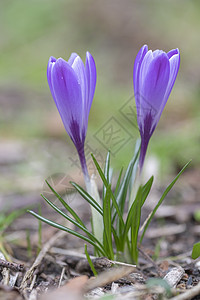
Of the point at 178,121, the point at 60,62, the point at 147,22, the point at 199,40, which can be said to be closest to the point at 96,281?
the point at 60,62

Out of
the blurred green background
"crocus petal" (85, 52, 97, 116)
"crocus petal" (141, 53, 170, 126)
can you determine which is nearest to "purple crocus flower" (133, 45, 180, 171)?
"crocus petal" (141, 53, 170, 126)

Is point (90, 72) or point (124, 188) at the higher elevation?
point (90, 72)

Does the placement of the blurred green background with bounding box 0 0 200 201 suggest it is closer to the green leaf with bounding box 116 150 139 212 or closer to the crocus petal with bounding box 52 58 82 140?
the green leaf with bounding box 116 150 139 212

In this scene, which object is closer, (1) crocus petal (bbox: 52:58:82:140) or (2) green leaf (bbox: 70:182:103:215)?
(1) crocus petal (bbox: 52:58:82:140)

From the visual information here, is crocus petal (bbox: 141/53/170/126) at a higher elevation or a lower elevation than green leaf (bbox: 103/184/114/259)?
higher

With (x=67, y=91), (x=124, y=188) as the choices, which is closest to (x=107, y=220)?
(x=124, y=188)

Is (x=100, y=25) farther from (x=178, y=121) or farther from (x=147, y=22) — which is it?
(x=178, y=121)

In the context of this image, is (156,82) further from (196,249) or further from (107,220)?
(196,249)

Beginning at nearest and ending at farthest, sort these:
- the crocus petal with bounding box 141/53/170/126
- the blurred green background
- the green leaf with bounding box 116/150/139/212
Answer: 1. the crocus petal with bounding box 141/53/170/126
2. the green leaf with bounding box 116/150/139/212
3. the blurred green background
